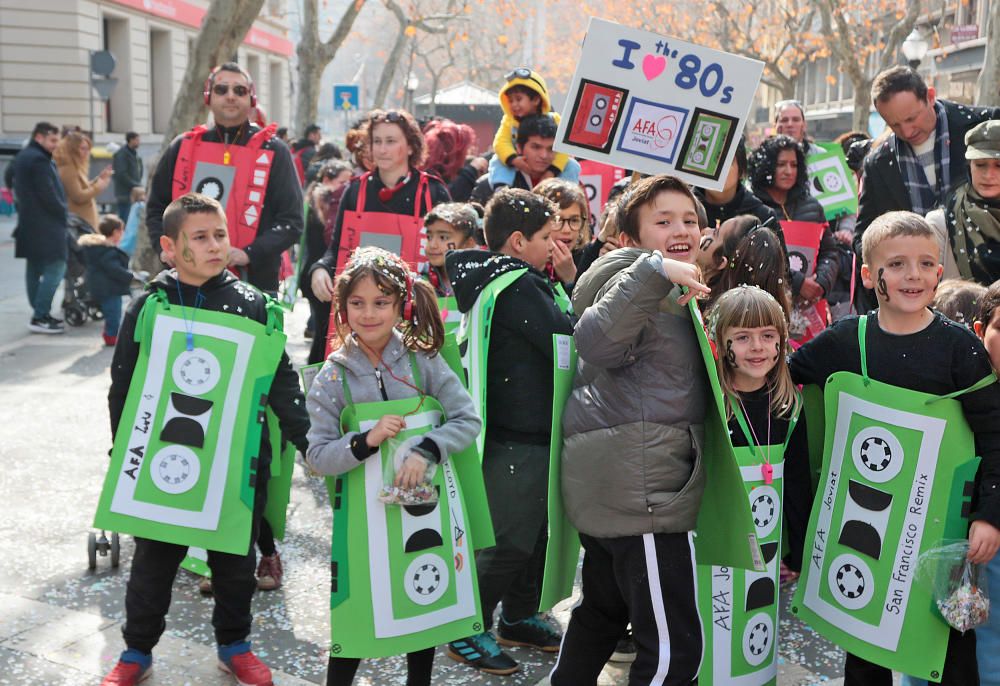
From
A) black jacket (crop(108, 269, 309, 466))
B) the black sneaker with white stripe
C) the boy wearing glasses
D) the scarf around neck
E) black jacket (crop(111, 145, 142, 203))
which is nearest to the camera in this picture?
black jacket (crop(108, 269, 309, 466))

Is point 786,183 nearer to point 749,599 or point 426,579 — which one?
point 749,599

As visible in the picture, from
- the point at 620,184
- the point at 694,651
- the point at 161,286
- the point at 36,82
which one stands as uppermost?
the point at 36,82

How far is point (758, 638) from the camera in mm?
3242

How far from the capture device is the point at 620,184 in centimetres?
549

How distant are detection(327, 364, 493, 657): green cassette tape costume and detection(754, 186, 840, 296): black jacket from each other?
285 cm

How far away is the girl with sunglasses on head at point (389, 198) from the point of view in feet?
17.8

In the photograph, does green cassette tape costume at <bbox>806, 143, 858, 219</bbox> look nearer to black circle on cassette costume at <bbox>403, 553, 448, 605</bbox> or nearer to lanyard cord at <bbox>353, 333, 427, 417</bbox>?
lanyard cord at <bbox>353, 333, 427, 417</bbox>

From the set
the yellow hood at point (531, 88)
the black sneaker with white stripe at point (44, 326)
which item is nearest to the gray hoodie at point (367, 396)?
the yellow hood at point (531, 88)

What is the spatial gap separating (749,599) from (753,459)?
42cm

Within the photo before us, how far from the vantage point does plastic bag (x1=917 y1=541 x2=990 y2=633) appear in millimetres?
2959

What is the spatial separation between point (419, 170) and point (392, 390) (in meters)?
2.54

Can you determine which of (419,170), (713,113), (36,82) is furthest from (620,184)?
(36,82)

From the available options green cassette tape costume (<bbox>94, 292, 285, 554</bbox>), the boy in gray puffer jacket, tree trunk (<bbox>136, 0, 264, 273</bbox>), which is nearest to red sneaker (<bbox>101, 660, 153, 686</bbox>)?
green cassette tape costume (<bbox>94, 292, 285, 554</bbox>)

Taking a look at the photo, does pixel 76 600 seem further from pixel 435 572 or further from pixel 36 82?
pixel 36 82
